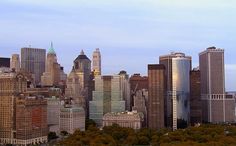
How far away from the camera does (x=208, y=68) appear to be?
302ft

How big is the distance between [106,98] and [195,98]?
18.1m

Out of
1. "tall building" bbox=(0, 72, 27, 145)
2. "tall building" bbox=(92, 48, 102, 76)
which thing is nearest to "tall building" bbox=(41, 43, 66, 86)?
"tall building" bbox=(92, 48, 102, 76)

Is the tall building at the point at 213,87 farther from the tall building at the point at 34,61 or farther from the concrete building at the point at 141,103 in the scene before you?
the tall building at the point at 34,61

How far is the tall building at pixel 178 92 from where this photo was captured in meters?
80.6

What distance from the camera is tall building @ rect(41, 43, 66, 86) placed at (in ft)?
354

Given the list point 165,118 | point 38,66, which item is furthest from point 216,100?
point 38,66

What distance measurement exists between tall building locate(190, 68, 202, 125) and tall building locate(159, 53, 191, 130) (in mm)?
3636

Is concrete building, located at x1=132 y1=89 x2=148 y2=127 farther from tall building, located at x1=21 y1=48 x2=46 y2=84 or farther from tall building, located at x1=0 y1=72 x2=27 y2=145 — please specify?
tall building, located at x1=21 y1=48 x2=46 y2=84

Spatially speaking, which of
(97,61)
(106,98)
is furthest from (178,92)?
(97,61)

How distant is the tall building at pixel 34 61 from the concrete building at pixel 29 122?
4955 centimetres

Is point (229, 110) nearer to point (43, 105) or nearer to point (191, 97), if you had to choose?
point (191, 97)

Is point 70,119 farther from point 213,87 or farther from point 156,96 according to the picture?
point 213,87

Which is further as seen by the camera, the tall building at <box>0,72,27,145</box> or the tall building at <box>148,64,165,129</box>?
the tall building at <box>148,64,165,129</box>

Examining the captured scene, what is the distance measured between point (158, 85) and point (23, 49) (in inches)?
1862
